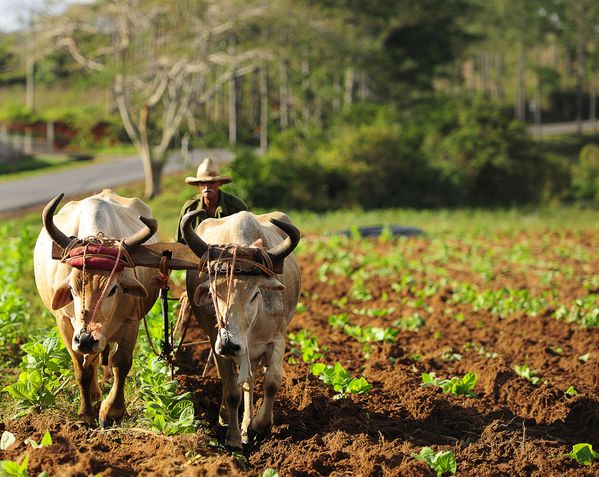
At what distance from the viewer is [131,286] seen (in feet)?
20.0

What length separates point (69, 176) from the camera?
31016 mm

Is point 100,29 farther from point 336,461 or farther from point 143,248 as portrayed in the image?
point 336,461

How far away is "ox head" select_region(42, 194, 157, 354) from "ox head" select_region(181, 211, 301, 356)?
0.49 metres

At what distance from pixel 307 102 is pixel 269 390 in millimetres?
32159

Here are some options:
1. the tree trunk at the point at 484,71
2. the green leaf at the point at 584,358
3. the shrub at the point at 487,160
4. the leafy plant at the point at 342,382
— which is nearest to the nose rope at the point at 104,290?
the leafy plant at the point at 342,382

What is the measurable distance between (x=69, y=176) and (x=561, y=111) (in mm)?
43589

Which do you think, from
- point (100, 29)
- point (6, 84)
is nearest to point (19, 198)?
point (100, 29)

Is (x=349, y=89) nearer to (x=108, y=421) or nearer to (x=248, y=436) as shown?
(x=108, y=421)

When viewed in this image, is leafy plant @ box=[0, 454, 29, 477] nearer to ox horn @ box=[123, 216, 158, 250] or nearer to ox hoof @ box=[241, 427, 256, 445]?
ox hoof @ box=[241, 427, 256, 445]

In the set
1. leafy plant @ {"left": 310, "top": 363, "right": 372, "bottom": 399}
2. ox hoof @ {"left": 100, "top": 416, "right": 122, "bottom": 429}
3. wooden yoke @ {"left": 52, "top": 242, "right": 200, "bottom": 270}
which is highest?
Result: wooden yoke @ {"left": 52, "top": 242, "right": 200, "bottom": 270}

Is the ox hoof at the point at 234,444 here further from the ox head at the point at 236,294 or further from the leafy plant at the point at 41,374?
the leafy plant at the point at 41,374

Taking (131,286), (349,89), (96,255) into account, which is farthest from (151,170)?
(96,255)

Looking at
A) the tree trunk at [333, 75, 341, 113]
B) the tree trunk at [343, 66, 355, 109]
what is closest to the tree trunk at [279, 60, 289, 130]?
the tree trunk at [333, 75, 341, 113]

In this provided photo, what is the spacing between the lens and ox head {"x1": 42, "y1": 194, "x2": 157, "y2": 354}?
5707 millimetres
